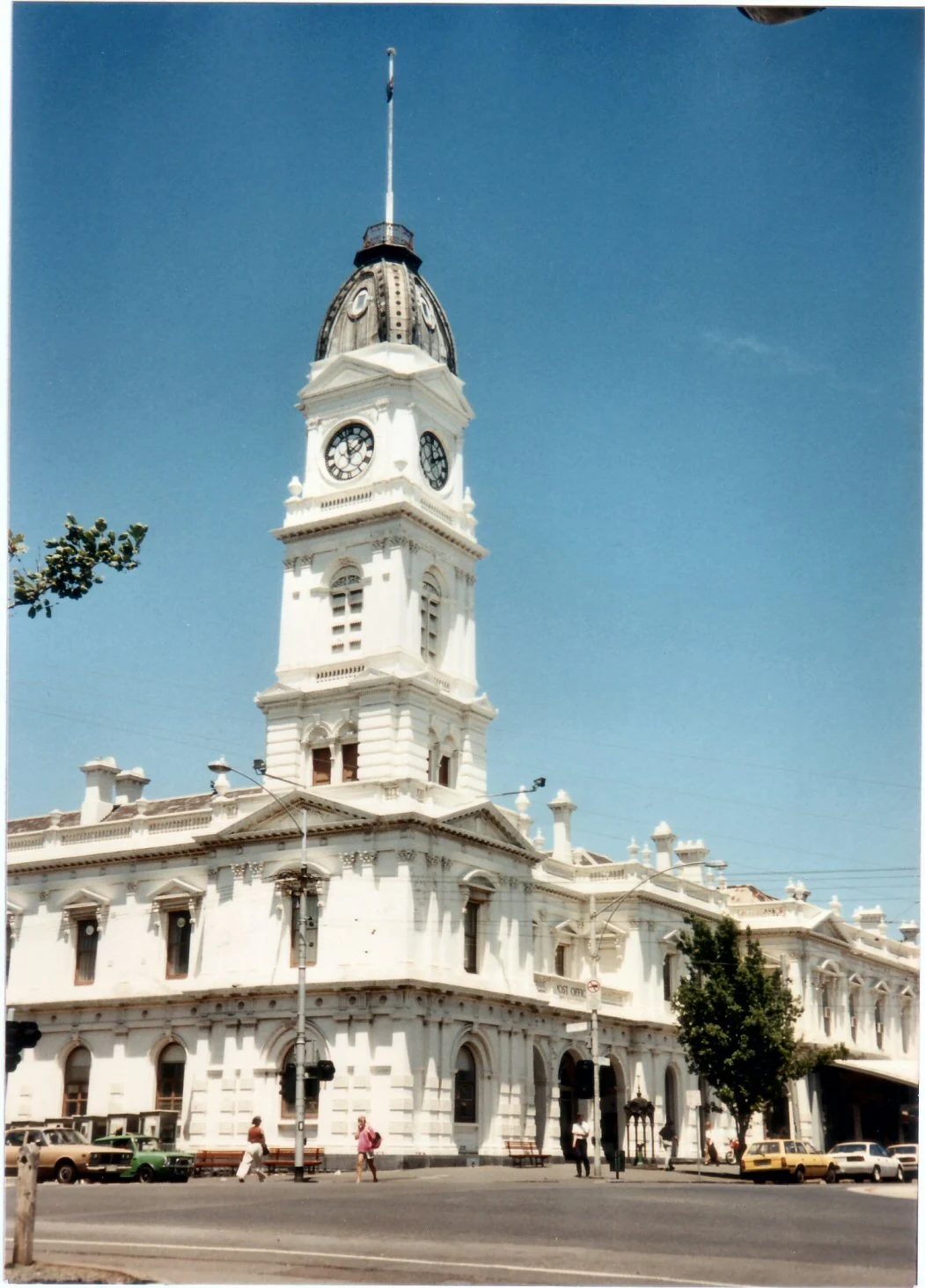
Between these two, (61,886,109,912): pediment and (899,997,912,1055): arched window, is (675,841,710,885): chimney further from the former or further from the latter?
(61,886,109,912): pediment

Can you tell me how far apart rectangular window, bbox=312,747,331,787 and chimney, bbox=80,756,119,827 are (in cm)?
870

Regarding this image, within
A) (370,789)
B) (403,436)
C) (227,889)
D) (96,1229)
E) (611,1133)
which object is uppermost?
(403,436)

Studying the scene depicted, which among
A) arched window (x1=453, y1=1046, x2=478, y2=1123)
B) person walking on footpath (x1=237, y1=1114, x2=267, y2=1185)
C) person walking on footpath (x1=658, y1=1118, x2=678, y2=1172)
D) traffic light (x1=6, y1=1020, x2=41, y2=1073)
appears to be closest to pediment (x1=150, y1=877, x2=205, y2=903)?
arched window (x1=453, y1=1046, x2=478, y2=1123)

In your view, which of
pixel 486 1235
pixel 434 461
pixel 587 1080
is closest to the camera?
pixel 486 1235

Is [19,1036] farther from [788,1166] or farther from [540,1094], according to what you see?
[540,1094]

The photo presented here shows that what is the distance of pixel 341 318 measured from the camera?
187 feet

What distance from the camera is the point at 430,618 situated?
180 ft

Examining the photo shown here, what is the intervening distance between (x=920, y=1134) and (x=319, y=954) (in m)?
30.8

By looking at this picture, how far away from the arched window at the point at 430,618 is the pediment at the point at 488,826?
629 centimetres

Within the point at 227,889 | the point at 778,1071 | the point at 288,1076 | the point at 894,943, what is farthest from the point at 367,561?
the point at 894,943

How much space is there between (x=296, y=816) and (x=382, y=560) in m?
9.87

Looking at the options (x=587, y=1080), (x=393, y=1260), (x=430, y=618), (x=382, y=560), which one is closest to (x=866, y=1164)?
(x=587, y=1080)

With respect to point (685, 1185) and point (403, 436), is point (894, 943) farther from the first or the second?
point (685, 1185)

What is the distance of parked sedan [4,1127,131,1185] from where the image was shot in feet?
120
